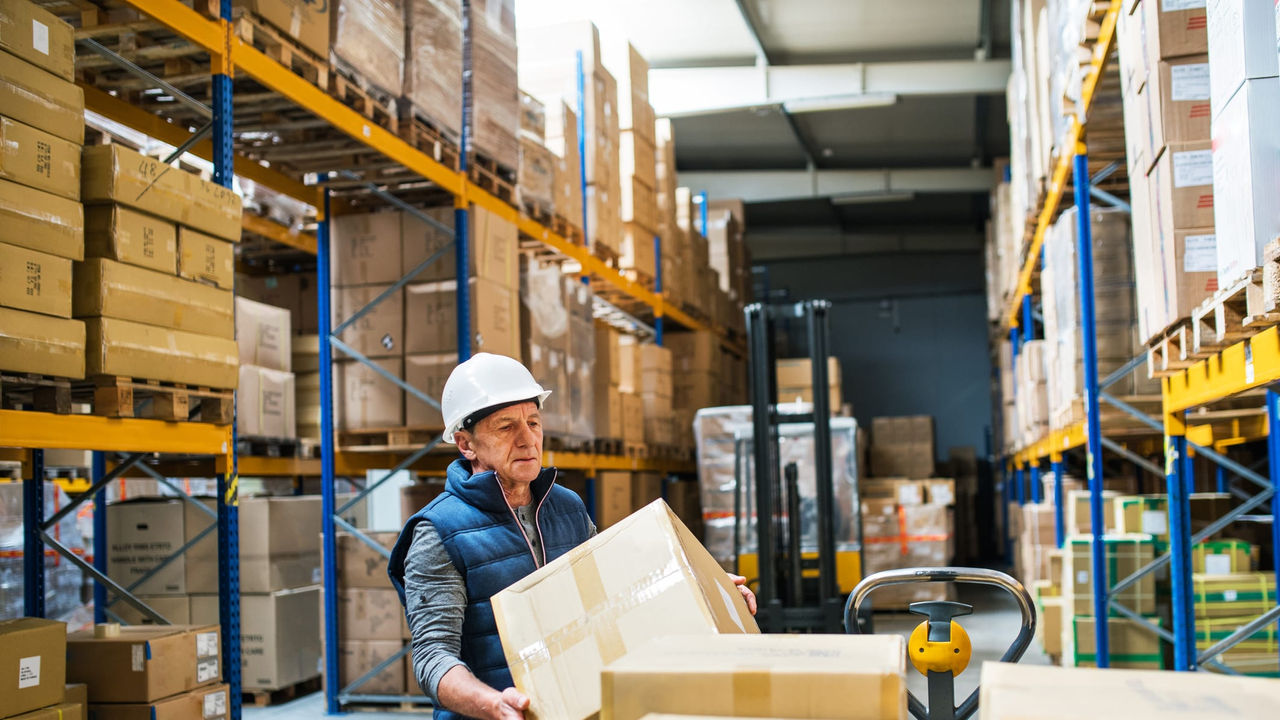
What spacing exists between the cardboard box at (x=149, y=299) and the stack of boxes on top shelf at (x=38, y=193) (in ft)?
0.41

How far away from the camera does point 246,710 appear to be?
738 centimetres

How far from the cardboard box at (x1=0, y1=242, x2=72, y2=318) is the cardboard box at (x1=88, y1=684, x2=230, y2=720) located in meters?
1.58

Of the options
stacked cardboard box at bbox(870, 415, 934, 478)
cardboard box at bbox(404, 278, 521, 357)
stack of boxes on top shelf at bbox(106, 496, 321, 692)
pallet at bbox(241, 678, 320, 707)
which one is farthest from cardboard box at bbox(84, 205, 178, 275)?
stacked cardboard box at bbox(870, 415, 934, 478)

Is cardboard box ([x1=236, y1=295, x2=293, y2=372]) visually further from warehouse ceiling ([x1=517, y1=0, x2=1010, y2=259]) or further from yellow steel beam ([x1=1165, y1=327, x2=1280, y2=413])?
yellow steel beam ([x1=1165, y1=327, x2=1280, y2=413])

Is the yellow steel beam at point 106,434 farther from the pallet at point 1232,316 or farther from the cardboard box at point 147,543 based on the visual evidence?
the pallet at point 1232,316

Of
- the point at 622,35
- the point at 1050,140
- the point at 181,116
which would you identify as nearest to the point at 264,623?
the point at 181,116

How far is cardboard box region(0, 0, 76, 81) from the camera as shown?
12.2 ft

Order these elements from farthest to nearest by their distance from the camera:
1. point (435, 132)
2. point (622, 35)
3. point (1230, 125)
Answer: point (622, 35)
point (435, 132)
point (1230, 125)

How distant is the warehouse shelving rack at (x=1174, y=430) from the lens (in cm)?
430

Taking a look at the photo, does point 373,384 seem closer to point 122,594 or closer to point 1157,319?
point 122,594

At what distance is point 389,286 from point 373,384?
2.03 ft

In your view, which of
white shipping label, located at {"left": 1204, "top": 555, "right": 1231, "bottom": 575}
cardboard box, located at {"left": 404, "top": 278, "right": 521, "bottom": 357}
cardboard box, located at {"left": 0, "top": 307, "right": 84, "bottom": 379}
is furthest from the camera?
cardboard box, located at {"left": 404, "top": 278, "right": 521, "bottom": 357}

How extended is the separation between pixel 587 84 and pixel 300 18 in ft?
15.1

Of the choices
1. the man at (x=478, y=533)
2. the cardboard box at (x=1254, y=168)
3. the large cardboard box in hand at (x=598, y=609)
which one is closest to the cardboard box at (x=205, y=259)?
the man at (x=478, y=533)
